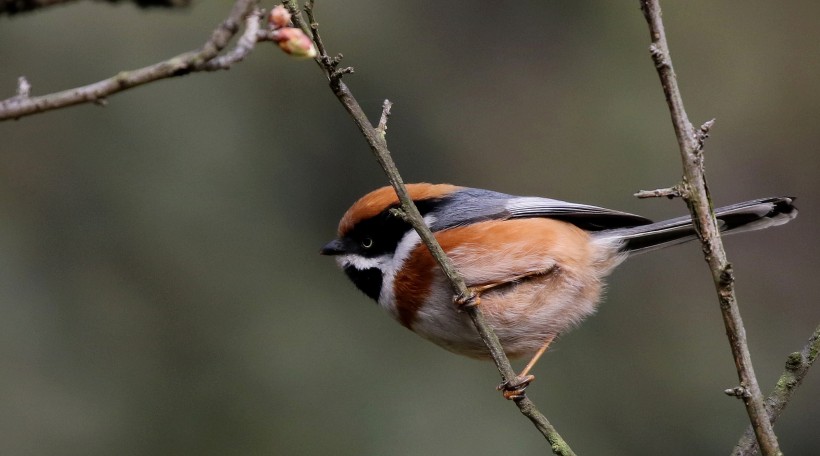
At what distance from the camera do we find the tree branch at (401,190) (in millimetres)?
3002

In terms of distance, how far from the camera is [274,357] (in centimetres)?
668

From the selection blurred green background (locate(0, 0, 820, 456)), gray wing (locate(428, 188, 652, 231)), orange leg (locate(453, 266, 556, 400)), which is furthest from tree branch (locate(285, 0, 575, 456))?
blurred green background (locate(0, 0, 820, 456))

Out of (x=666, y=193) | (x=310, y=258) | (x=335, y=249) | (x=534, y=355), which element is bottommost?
(x=534, y=355)

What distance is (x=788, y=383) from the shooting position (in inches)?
111

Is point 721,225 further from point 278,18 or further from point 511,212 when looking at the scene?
point 278,18

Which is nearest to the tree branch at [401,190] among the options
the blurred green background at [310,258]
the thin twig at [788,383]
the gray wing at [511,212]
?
the thin twig at [788,383]

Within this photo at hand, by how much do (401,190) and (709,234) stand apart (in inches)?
41.6

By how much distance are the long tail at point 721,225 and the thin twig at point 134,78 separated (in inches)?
105

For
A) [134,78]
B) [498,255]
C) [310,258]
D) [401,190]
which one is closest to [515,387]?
[498,255]

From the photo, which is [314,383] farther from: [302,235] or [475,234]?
[475,234]

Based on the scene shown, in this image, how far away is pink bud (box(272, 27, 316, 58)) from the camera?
7.20 feet

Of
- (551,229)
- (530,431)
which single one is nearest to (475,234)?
(551,229)

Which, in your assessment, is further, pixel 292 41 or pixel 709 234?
pixel 709 234

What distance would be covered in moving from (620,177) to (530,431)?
2.63 m
